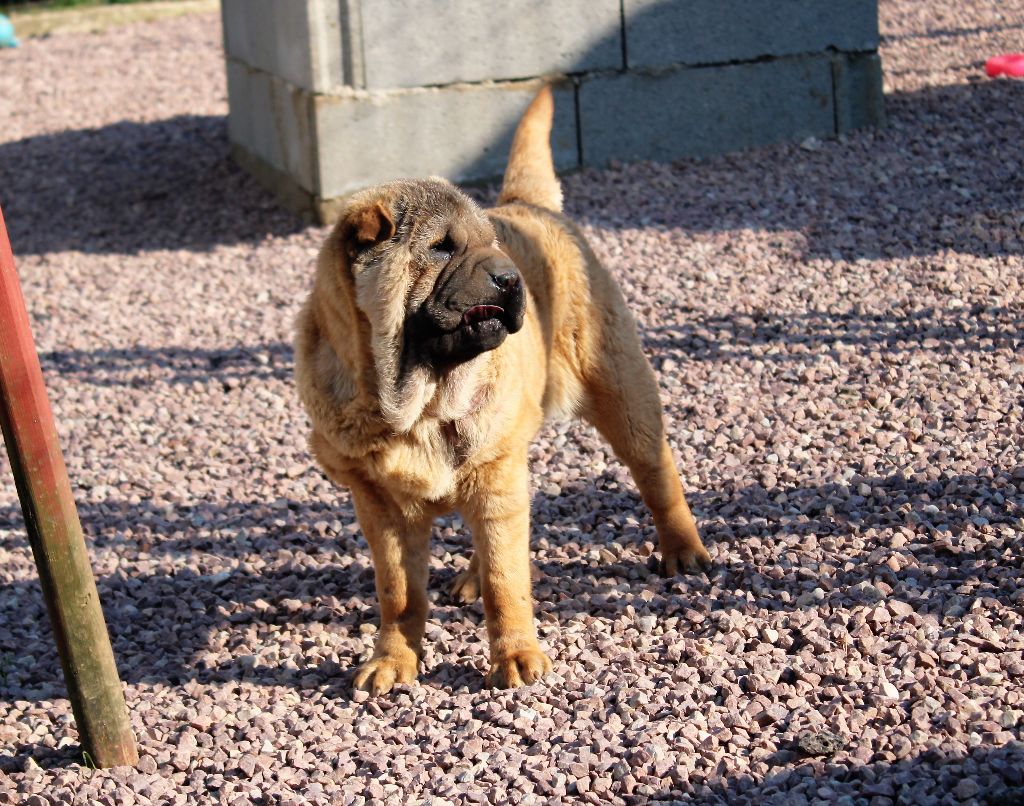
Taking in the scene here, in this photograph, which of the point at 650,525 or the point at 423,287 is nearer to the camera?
the point at 423,287

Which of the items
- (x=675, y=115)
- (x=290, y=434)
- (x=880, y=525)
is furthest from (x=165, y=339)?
(x=880, y=525)

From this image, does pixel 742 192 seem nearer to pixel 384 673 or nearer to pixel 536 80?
pixel 536 80

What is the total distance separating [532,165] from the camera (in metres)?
4.55

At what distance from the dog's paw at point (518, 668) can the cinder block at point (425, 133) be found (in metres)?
4.83

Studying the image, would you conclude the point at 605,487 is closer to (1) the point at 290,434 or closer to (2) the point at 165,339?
(1) the point at 290,434

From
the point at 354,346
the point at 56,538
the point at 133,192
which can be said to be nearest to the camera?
the point at 56,538

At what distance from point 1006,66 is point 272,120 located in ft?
17.2

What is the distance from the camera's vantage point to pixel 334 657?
3.88m

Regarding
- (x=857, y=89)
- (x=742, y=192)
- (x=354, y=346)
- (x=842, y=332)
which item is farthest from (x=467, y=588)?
(x=857, y=89)

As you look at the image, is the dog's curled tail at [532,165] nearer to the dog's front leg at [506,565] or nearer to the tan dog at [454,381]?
the tan dog at [454,381]

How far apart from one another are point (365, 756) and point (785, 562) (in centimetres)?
153

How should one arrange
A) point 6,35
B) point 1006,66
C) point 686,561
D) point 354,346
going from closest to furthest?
point 354,346 < point 686,561 < point 1006,66 < point 6,35

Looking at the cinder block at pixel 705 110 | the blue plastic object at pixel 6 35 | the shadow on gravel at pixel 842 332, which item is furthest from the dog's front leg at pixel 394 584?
the blue plastic object at pixel 6 35

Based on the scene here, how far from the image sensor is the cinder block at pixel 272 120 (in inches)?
314
